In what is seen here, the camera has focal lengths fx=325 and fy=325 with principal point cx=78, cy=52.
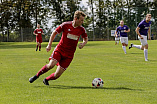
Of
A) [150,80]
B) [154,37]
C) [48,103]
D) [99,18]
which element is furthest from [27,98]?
[99,18]

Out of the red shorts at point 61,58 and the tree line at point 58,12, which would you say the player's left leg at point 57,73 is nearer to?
the red shorts at point 61,58

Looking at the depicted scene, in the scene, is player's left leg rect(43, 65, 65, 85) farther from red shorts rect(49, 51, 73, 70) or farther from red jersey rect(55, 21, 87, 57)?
red jersey rect(55, 21, 87, 57)

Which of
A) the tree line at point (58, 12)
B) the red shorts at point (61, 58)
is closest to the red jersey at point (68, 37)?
the red shorts at point (61, 58)

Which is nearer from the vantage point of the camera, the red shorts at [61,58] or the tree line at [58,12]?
the red shorts at [61,58]

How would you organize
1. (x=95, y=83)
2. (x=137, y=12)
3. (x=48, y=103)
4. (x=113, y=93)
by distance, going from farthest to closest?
(x=137, y=12) < (x=95, y=83) < (x=113, y=93) < (x=48, y=103)

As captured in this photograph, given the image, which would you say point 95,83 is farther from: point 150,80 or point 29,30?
point 29,30

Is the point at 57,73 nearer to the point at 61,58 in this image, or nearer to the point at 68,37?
the point at 61,58

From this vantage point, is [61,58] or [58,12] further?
[58,12]

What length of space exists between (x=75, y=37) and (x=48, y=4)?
2429 inches

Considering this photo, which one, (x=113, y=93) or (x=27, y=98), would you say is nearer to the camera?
(x=27, y=98)

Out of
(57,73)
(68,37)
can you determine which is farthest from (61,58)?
(68,37)

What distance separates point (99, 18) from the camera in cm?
6675

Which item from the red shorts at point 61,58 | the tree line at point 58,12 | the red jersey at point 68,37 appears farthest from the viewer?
the tree line at point 58,12

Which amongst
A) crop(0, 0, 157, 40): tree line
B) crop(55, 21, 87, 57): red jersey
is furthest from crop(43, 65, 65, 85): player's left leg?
crop(0, 0, 157, 40): tree line
